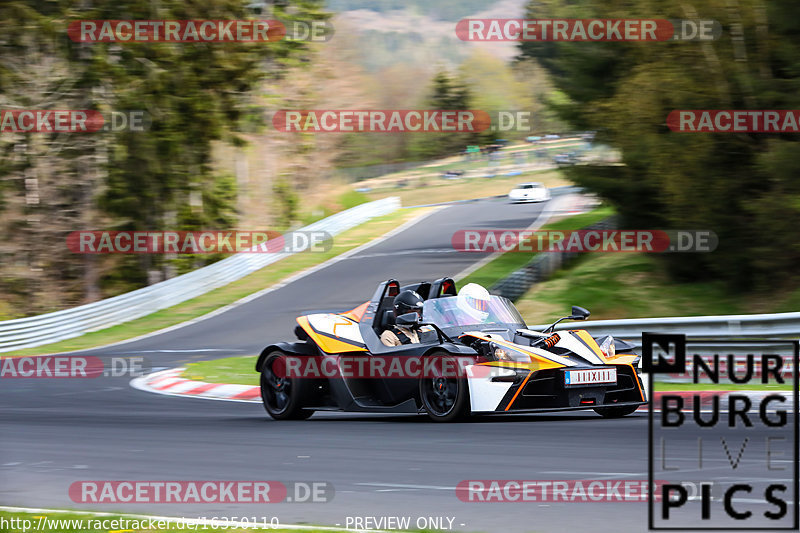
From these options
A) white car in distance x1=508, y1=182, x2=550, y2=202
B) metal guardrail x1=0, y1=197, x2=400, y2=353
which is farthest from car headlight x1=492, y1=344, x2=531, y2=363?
white car in distance x1=508, y1=182, x2=550, y2=202

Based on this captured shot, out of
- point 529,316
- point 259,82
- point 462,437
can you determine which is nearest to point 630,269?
point 529,316

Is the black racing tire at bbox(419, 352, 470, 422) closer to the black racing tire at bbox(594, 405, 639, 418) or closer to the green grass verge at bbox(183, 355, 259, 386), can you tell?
the black racing tire at bbox(594, 405, 639, 418)

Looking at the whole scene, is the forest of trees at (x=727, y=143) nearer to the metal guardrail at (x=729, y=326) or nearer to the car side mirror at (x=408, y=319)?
the metal guardrail at (x=729, y=326)

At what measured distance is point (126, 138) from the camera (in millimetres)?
32000

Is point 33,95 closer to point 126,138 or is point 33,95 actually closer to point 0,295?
point 126,138

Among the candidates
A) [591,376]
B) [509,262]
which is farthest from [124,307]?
[591,376]

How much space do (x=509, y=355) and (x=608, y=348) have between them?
109 cm

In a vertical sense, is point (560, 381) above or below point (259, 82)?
below

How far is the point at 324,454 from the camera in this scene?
8852 millimetres

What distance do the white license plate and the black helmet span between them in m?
2.04

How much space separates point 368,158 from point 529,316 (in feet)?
249

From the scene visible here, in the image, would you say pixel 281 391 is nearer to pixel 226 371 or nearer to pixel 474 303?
pixel 474 303

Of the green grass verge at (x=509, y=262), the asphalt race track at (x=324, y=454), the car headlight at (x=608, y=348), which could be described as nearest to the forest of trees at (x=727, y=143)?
the green grass verge at (x=509, y=262)

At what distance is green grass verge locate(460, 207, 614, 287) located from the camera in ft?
93.1
